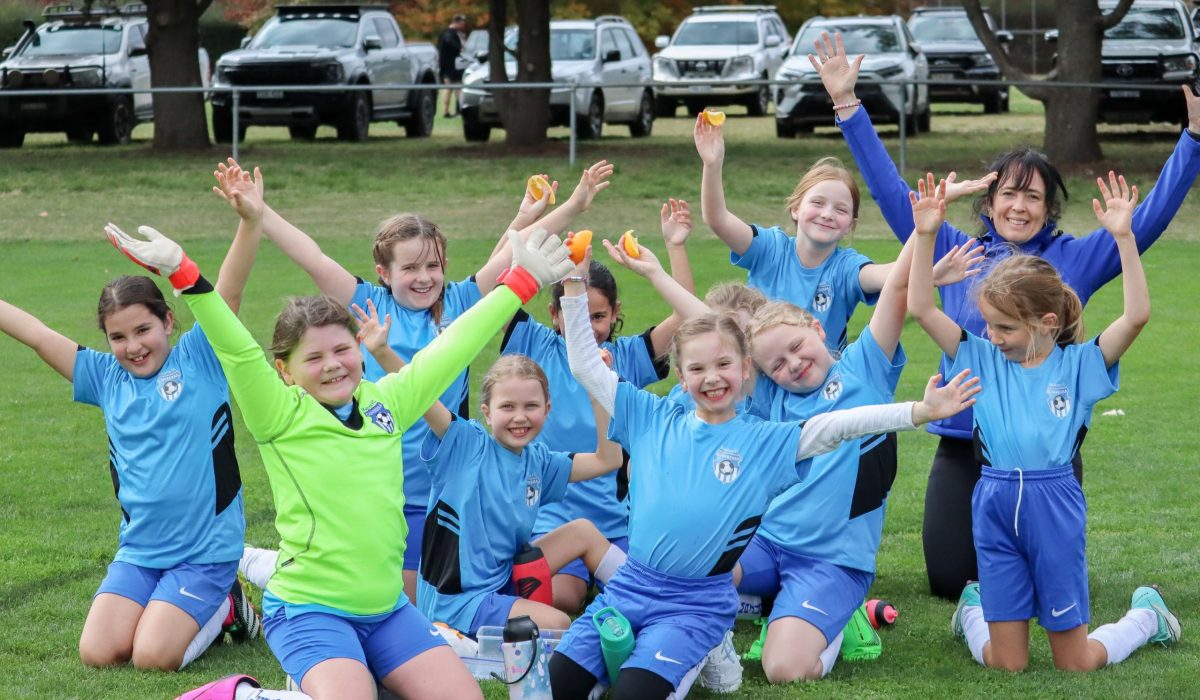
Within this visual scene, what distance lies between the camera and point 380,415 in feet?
15.0

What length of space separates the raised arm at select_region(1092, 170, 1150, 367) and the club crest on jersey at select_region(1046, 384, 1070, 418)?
17cm

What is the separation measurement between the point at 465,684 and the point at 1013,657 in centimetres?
189

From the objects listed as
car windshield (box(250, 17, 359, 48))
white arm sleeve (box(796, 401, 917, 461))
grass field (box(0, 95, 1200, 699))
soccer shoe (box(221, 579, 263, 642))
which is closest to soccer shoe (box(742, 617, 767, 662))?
grass field (box(0, 95, 1200, 699))

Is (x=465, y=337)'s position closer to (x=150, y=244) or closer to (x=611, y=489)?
(x=150, y=244)

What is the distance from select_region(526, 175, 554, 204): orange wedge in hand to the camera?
5.59 metres

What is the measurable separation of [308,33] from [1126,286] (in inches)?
767

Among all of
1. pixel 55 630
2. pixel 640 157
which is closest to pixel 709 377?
pixel 55 630

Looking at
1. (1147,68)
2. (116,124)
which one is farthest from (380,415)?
(1147,68)

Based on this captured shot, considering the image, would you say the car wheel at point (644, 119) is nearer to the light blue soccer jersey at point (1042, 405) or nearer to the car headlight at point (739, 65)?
the car headlight at point (739, 65)

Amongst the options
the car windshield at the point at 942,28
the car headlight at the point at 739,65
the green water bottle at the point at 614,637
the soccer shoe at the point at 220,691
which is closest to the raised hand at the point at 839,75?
the green water bottle at the point at 614,637

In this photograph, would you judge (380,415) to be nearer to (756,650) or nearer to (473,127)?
(756,650)

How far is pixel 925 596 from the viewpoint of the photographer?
19.7 ft

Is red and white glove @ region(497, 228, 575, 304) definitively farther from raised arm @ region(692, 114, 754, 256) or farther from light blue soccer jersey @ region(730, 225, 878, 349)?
light blue soccer jersey @ region(730, 225, 878, 349)

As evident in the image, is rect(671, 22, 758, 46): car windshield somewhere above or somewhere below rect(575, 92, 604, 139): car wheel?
above
